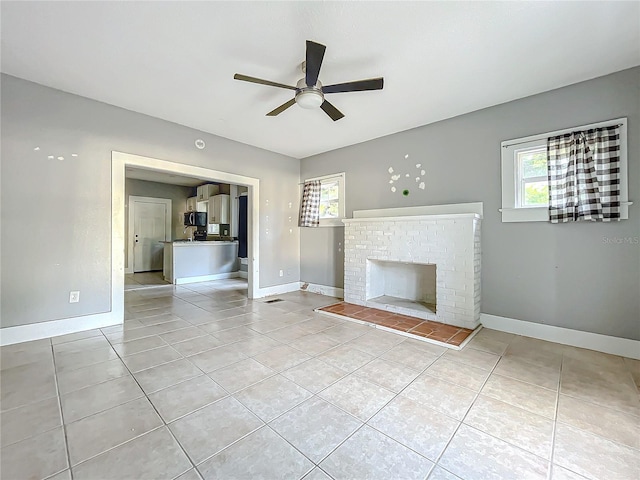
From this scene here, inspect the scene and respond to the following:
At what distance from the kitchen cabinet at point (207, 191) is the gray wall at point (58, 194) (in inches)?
161

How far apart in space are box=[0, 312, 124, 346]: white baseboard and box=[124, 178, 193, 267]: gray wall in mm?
5094

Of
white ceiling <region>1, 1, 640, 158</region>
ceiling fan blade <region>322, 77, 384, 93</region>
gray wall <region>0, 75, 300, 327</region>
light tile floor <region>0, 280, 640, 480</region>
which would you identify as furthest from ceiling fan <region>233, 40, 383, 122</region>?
light tile floor <region>0, 280, 640, 480</region>

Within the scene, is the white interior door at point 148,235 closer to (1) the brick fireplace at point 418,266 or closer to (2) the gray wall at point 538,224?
(1) the brick fireplace at point 418,266

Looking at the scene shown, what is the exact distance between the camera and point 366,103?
3295 millimetres

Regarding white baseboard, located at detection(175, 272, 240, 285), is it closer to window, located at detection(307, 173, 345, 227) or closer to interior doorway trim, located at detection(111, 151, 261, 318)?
interior doorway trim, located at detection(111, 151, 261, 318)

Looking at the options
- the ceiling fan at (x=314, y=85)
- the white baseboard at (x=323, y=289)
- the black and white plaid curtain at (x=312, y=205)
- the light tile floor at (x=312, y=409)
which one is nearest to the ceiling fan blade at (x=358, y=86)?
the ceiling fan at (x=314, y=85)

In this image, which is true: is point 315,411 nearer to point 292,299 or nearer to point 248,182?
point 292,299

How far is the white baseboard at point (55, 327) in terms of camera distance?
2.77 m

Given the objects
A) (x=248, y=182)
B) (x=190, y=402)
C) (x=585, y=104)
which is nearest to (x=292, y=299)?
(x=248, y=182)

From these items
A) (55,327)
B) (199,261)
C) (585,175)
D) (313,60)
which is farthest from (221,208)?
(585,175)

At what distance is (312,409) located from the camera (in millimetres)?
1769

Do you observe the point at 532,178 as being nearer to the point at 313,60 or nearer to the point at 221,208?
the point at 313,60

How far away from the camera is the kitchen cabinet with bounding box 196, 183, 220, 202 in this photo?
25.7 feet

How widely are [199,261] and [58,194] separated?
3.82 metres
